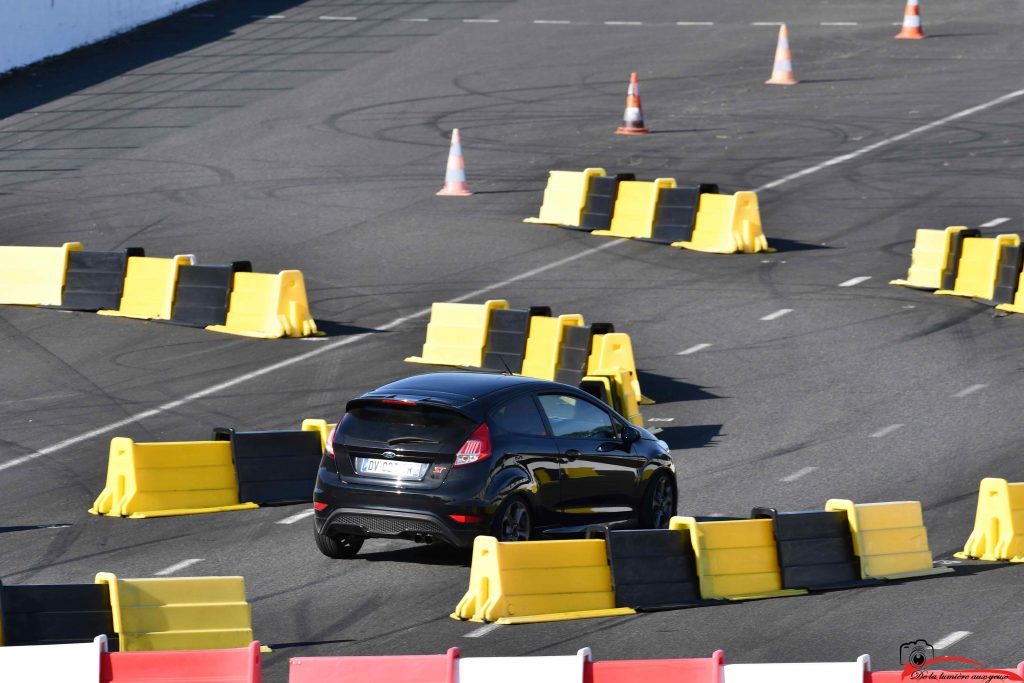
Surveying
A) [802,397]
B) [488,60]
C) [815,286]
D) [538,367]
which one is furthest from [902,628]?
[488,60]

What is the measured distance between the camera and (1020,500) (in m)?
14.6

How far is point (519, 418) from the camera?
1452 cm

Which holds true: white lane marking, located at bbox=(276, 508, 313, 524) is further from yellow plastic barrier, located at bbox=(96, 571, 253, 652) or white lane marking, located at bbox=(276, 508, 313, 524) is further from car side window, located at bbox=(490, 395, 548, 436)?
yellow plastic barrier, located at bbox=(96, 571, 253, 652)

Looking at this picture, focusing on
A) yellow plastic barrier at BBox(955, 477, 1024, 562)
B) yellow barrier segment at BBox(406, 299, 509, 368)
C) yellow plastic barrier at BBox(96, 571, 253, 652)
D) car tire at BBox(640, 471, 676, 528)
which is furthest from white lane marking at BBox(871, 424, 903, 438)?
yellow plastic barrier at BBox(96, 571, 253, 652)

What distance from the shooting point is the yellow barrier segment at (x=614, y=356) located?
19.4 metres

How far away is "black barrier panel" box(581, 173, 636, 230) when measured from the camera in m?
27.2

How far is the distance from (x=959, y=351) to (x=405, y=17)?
23.5 meters

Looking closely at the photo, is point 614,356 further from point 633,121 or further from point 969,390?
point 633,121

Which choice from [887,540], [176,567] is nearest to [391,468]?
[176,567]

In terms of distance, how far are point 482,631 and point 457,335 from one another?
9092 mm

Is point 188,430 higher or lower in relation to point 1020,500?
lower

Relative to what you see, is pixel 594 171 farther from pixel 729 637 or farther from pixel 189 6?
pixel 189 6

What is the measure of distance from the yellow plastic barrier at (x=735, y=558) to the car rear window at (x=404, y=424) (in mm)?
1793

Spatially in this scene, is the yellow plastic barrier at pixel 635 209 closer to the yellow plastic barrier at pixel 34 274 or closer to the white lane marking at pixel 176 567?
the yellow plastic barrier at pixel 34 274
